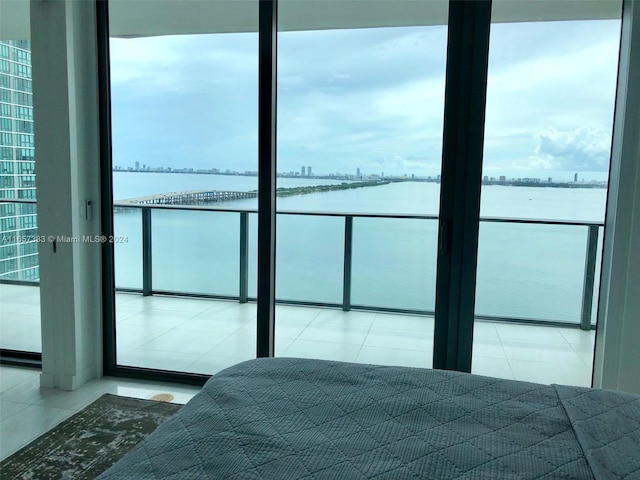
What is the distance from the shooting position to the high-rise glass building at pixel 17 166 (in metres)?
3.41

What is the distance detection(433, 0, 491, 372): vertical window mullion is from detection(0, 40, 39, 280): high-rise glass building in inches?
106

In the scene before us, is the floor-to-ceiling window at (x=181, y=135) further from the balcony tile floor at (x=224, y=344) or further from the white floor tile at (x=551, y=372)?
the white floor tile at (x=551, y=372)

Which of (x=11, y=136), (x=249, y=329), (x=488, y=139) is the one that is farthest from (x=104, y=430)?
(x=488, y=139)

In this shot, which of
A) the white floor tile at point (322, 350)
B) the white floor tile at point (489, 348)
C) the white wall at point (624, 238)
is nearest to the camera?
the white wall at point (624, 238)

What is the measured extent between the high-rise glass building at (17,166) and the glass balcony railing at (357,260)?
0.73m

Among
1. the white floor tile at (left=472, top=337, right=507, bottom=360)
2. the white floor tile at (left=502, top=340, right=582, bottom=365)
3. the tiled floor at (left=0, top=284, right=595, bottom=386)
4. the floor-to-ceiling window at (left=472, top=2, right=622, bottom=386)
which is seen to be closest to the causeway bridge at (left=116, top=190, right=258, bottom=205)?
the tiled floor at (left=0, top=284, right=595, bottom=386)

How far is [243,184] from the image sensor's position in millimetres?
3309

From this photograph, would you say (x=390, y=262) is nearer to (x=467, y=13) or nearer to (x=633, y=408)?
(x=467, y=13)

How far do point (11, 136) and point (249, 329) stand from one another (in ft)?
7.63

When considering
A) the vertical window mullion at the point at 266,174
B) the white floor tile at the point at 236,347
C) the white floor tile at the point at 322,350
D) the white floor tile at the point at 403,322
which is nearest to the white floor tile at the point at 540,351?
the white floor tile at the point at 403,322

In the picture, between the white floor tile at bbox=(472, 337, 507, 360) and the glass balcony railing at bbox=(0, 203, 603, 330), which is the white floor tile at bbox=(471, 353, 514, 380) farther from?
the glass balcony railing at bbox=(0, 203, 603, 330)

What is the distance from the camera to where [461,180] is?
2.70 meters

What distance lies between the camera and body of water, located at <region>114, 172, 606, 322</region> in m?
2.98

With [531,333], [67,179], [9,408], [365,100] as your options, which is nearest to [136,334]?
[9,408]
